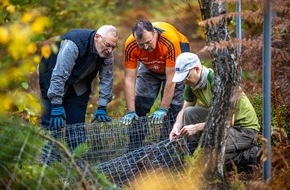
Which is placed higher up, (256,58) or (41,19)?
(41,19)

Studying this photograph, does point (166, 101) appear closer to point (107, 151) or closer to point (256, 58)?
point (107, 151)

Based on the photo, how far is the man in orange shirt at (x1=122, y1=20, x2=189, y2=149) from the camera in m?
6.36

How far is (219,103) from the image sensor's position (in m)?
4.94

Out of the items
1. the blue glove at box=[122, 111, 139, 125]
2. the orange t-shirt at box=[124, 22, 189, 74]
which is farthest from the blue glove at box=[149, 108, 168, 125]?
the orange t-shirt at box=[124, 22, 189, 74]

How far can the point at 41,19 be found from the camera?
2955 millimetres

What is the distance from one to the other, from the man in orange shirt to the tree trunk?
1372mm

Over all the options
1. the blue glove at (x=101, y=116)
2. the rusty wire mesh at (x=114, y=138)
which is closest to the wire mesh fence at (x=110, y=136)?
the rusty wire mesh at (x=114, y=138)

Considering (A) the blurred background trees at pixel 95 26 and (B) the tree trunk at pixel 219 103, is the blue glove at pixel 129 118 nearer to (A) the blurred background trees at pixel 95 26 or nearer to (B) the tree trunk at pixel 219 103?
(A) the blurred background trees at pixel 95 26

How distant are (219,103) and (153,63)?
1839mm

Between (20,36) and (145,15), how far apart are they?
43.6 ft

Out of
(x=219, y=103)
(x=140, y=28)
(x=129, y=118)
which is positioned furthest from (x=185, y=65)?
(x=129, y=118)

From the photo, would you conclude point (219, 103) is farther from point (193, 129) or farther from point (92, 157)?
point (92, 157)

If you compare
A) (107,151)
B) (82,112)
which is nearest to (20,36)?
(107,151)

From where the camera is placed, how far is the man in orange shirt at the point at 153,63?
20.9 ft
